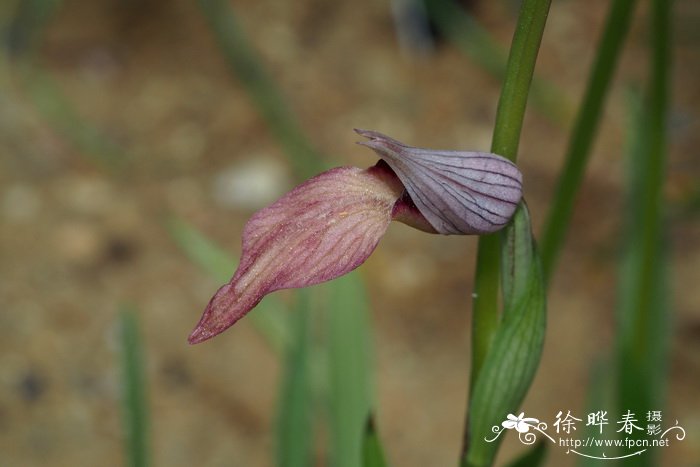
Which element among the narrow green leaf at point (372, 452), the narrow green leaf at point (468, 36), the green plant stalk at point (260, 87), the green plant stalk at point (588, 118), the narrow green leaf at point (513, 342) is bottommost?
the narrow green leaf at point (372, 452)

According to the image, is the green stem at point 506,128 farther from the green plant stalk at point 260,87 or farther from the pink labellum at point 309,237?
the green plant stalk at point 260,87

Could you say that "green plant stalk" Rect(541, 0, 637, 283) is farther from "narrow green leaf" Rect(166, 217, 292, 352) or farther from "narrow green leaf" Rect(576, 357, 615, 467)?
"narrow green leaf" Rect(166, 217, 292, 352)

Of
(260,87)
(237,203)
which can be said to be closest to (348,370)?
(237,203)

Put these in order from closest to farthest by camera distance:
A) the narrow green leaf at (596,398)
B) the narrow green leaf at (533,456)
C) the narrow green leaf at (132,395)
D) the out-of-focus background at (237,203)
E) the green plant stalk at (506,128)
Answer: the green plant stalk at (506,128)
the narrow green leaf at (533,456)
the narrow green leaf at (132,395)
the narrow green leaf at (596,398)
the out-of-focus background at (237,203)

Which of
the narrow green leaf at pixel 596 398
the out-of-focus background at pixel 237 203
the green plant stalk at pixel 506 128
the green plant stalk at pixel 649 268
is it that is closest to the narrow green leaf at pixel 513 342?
the green plant stalk at pixel 506 128

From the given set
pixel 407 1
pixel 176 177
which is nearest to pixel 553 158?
pixel 407 1

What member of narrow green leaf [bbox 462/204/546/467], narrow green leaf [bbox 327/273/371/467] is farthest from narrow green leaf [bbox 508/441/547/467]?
narrow green leaf [bbox 327/273/371/467]

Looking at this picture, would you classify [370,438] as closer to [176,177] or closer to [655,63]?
[655,63]
